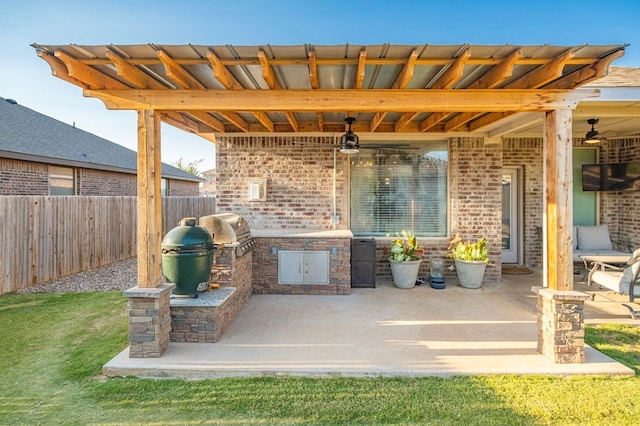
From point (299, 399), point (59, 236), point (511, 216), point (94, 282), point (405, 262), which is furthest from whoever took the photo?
point (511, 216)

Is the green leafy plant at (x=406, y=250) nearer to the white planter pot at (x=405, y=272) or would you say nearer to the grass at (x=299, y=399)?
the white planter pot at (x=405, y=272)

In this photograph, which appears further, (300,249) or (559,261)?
(300,249)

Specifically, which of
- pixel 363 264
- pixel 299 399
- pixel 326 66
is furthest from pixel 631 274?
pixel 326 66

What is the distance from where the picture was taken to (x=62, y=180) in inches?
370

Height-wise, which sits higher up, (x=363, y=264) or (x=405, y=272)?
(x=363, y=264)

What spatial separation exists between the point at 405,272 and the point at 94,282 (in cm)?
632

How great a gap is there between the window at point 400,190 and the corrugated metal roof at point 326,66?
2.93 meters

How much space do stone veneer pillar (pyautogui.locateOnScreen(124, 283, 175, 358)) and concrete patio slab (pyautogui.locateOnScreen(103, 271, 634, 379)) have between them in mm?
102

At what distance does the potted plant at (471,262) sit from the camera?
5.94 m

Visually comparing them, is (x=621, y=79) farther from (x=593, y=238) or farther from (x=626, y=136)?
(x=593, y=238)

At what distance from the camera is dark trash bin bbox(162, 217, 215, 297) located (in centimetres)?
373

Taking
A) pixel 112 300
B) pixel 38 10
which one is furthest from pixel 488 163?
pixel 38 10

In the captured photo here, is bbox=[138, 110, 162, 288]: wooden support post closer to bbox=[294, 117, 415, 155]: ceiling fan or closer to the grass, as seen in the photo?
the grass

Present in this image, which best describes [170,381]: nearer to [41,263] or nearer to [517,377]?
[517,377]
